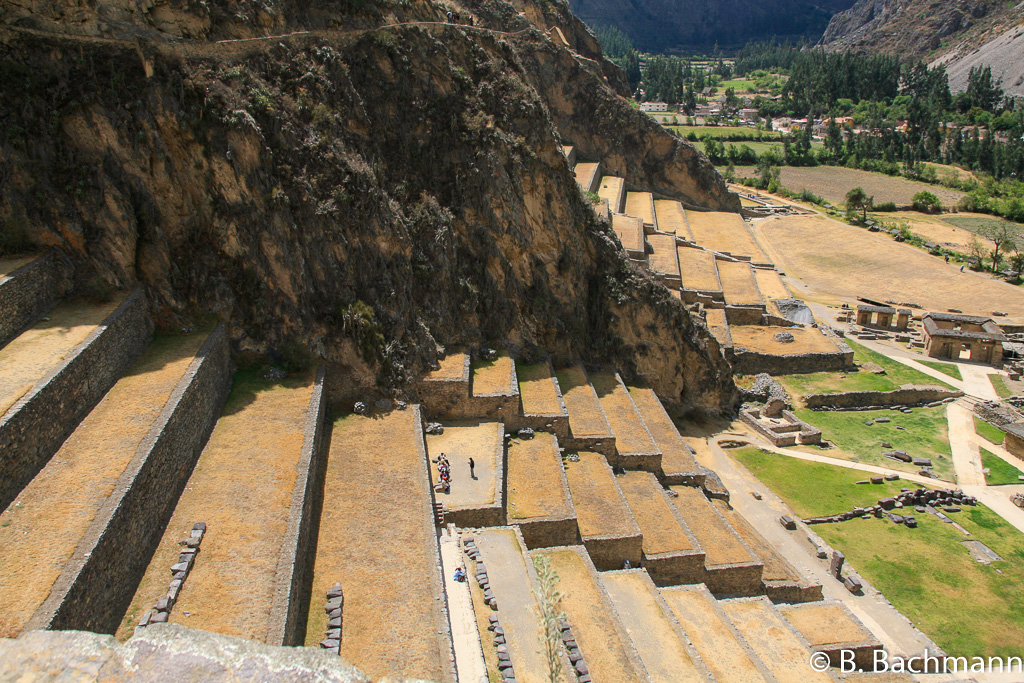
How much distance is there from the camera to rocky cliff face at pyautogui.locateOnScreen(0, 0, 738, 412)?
2364 centimetres

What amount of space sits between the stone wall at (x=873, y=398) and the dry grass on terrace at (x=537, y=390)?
19.3 metres

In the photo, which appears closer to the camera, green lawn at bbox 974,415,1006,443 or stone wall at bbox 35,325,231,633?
stone wall at bbox 35,325,231,633

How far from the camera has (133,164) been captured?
967 inches

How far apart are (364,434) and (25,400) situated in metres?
10.8

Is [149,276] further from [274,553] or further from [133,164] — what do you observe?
[274,553]

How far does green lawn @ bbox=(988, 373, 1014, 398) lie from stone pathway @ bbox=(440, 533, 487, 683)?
40.6 m

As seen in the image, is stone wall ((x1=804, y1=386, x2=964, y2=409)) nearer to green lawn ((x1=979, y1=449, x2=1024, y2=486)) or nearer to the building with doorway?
green lawn ((x1=979, y1=449, x2=1024, y2=486))

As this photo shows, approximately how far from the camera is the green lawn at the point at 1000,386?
145ft

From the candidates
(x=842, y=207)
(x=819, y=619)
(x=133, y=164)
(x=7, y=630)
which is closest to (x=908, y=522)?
(x=819, y=619)

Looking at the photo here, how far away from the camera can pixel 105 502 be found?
1666cm

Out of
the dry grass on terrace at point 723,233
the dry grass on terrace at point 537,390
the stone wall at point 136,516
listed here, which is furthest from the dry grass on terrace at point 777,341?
the stone wall at point 136,516

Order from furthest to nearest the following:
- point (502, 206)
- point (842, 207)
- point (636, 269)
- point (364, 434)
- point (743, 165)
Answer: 1. point (743, 165)
2. point (842, 207)
3. point (636, 269)
4. point (502, 206)
5. point (364, 434)

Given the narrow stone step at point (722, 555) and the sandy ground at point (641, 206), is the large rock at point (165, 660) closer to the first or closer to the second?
the narrow stone step at point (722, 555)

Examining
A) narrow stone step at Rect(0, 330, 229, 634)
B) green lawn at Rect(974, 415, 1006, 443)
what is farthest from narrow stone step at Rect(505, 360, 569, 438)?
green lawn at Rect(974, 415, 1006, 443)
